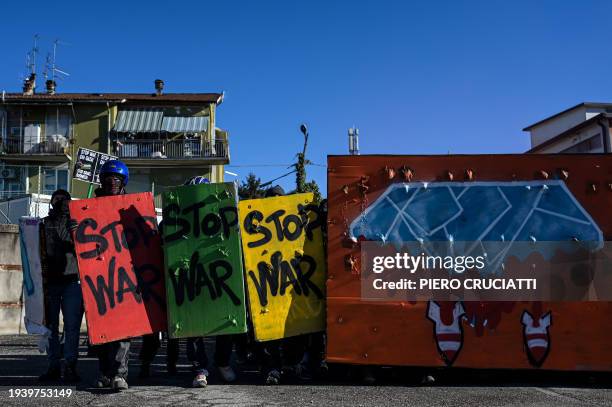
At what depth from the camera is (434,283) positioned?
18.6ft

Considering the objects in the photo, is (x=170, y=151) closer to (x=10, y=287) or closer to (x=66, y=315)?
(x=10, y=287)

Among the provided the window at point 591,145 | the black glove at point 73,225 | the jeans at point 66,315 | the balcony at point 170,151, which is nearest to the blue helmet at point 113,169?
the black glove at point 73,225

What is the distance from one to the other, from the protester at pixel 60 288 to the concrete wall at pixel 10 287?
6.69 m

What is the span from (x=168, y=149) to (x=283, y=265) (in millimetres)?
36169

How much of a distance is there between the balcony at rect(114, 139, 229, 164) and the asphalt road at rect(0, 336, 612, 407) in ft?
112

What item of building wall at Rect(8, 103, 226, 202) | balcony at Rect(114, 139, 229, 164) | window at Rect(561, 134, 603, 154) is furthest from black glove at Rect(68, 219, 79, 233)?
building wall at Rect(8, 103, 226, 202)

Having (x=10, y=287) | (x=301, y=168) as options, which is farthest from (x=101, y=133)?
(x=10, y=287)

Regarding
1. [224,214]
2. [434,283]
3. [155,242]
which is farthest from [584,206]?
[155,242]

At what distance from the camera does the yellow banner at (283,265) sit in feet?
18.7

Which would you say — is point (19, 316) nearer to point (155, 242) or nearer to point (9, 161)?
point (155, 242)

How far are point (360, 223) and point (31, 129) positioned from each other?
39.5 m

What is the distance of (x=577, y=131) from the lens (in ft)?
81.5

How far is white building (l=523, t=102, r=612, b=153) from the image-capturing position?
2334 cm

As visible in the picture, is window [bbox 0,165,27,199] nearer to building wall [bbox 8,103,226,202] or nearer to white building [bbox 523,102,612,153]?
building wall [bbox 8,103,226,202]
